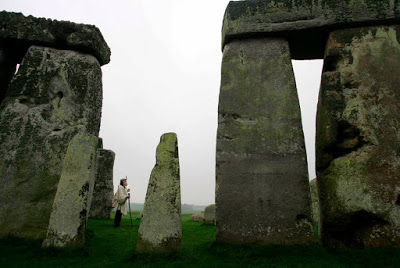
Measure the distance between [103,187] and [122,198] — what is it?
281cm

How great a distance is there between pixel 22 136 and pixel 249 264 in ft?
15.1

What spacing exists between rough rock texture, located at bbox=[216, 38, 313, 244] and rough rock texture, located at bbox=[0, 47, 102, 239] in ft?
9.20

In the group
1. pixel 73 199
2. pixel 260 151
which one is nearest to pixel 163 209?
pixel 73 199

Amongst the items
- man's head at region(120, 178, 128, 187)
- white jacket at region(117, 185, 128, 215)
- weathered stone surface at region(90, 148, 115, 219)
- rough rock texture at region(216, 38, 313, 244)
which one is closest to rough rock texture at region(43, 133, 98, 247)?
rough rock texture at region(216, 38, 313, 244)

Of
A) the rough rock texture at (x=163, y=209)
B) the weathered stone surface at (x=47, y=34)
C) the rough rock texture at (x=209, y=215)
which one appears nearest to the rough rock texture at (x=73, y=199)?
the rough rock texture at (x=163, y=209)

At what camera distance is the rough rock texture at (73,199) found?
3.91 meters

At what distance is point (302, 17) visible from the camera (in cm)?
531

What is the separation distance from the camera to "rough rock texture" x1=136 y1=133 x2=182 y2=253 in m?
3.75

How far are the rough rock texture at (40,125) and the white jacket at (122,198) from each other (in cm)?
305

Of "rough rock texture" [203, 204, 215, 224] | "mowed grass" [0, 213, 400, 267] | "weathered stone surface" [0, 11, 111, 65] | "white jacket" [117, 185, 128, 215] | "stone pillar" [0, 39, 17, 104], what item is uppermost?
"weathered stone surface" [0, 11, 111, 65]

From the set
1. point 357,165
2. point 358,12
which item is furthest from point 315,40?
point 357,165

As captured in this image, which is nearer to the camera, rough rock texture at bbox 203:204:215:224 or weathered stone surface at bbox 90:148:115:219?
rough rock texture at bbox 203:204:215:224

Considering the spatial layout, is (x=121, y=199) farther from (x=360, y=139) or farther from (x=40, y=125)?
(x=360, y=139)

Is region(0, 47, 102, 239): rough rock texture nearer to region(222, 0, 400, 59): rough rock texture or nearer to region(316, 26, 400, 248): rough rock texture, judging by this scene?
region(222, 0, 400, 59): rough rock texture
